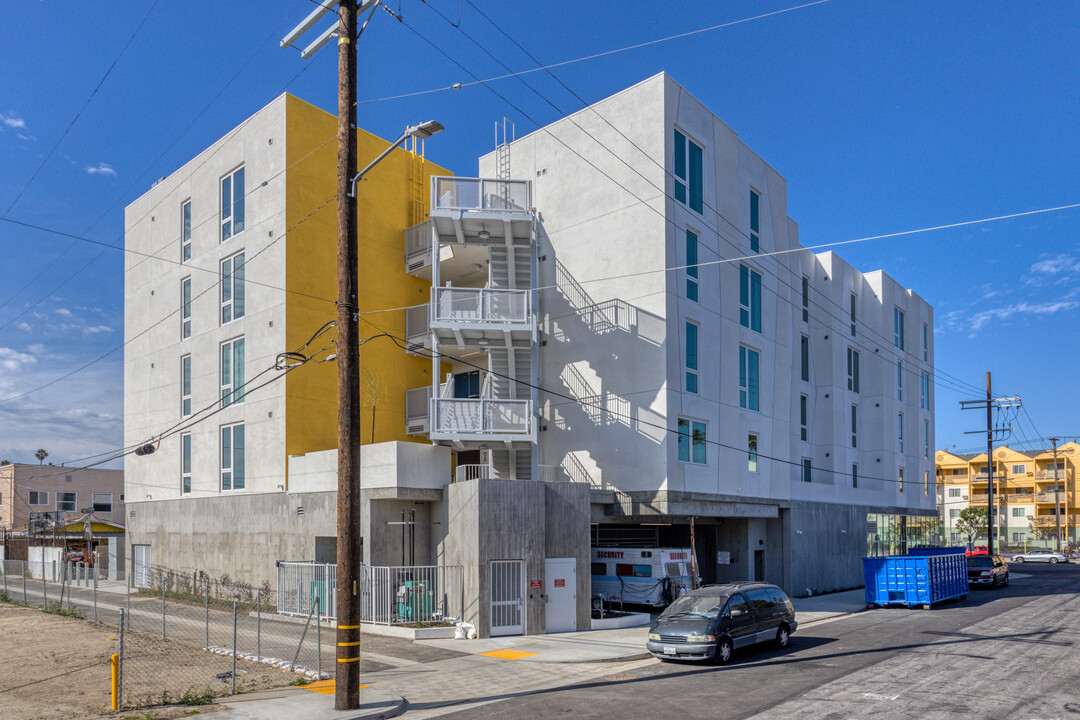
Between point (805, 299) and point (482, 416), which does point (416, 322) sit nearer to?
point (482, 416)

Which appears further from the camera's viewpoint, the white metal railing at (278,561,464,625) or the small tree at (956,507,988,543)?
the small tree at (956,507,988,543)

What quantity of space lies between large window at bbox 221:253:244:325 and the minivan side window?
2009 cm

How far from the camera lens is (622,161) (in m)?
27.4

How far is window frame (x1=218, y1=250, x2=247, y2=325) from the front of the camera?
3000 centimetres

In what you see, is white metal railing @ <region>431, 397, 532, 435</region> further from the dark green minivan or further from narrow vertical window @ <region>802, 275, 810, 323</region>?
narrow vertical window @ <region>802, 275, 810, 323</region>

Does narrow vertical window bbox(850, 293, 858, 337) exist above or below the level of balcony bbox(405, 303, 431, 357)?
above

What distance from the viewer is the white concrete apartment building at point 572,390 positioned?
906 inches

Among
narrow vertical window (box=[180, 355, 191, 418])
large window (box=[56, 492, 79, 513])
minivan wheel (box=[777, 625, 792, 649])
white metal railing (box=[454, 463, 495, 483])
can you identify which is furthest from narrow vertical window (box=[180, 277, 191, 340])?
large window (box=[56, 492, 79, 513])

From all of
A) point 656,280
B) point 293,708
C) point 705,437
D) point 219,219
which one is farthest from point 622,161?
point 293,708

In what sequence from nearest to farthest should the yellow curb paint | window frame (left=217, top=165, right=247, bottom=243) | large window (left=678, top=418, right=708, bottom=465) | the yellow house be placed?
the yellow curb paint < large window (left=678, top=418, right=708, bottom=465) < window frame (left=217, top=165, right=247, bottom=243) < the yellow house

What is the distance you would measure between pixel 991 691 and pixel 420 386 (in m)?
22.2

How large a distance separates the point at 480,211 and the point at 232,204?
414 inches

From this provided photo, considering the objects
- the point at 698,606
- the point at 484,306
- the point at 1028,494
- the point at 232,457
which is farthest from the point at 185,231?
the point at 1028,494

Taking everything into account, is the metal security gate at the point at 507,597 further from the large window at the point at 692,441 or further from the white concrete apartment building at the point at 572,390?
the large window at the point at 692,441
